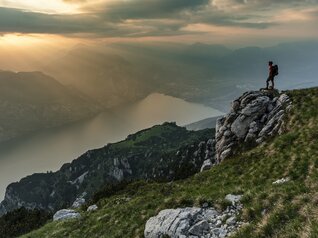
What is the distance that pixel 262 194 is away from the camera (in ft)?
58.2

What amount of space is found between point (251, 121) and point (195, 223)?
41064 mm

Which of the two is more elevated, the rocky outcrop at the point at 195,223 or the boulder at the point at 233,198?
the boulder at the point at 233,198

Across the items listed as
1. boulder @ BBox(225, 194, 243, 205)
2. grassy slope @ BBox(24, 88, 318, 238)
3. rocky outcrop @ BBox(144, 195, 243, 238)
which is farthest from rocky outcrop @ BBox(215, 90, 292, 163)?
rocky outcrop @ BBox(144, 195, 243, 238)

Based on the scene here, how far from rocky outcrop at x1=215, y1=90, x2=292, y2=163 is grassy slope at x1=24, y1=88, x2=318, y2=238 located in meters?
2.71

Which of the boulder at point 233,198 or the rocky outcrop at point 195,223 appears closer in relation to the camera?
the rocky outcrop at point 195,223

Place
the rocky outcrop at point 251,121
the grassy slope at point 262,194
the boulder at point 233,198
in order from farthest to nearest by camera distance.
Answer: the rocky outcrop at point 251,121, the boulder at point 233,198, the grassy slope at point 262,194

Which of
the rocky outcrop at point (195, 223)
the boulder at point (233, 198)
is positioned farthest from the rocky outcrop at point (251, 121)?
the rocky outcrop at point (195, 223)

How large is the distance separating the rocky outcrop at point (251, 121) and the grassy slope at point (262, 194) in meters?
2.71

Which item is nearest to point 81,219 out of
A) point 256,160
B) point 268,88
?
point 256,160

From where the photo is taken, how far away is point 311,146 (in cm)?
3475

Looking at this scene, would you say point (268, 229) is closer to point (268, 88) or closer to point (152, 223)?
point (152, 223)

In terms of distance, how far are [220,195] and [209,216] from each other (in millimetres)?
3196

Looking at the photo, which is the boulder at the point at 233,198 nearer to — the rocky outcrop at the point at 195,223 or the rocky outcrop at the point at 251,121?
the rocky outcrop at the point at 195,223

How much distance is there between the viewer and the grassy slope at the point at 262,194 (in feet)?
42.8
